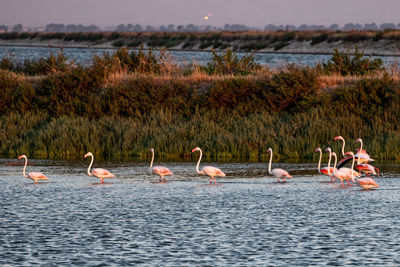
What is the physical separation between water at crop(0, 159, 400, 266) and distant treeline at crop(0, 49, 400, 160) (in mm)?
5021

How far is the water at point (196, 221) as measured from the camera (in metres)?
10.4

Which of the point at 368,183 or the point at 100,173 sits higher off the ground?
the point at 368,183

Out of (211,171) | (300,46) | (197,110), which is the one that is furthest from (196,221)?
(300,46)

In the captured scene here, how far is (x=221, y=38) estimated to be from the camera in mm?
133875

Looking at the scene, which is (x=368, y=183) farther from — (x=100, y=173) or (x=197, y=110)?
(x=197, y=110)

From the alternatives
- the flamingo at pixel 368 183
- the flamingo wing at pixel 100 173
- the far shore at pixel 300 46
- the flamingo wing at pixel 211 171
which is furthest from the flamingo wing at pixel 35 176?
the far shore at pixel 300 46

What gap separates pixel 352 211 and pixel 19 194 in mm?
6547

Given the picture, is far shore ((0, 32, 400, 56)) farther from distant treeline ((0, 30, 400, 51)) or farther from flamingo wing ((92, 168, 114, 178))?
flamingo wing ((92, 168, 114, 178))

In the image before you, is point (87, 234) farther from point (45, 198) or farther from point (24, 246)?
point (45, 198)

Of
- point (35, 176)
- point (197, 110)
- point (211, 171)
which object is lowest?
point (35, 176)

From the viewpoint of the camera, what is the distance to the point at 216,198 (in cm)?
1579

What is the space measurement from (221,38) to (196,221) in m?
122

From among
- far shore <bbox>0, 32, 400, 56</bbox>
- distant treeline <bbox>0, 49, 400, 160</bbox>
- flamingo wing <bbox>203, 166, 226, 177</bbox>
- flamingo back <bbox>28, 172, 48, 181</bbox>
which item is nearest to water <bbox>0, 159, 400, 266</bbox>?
flamingo back <bbox>28, 172, 48, 181</bbox>

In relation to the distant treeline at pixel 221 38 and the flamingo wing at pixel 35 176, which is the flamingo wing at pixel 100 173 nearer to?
the flamingo wing at pixel 35 176
